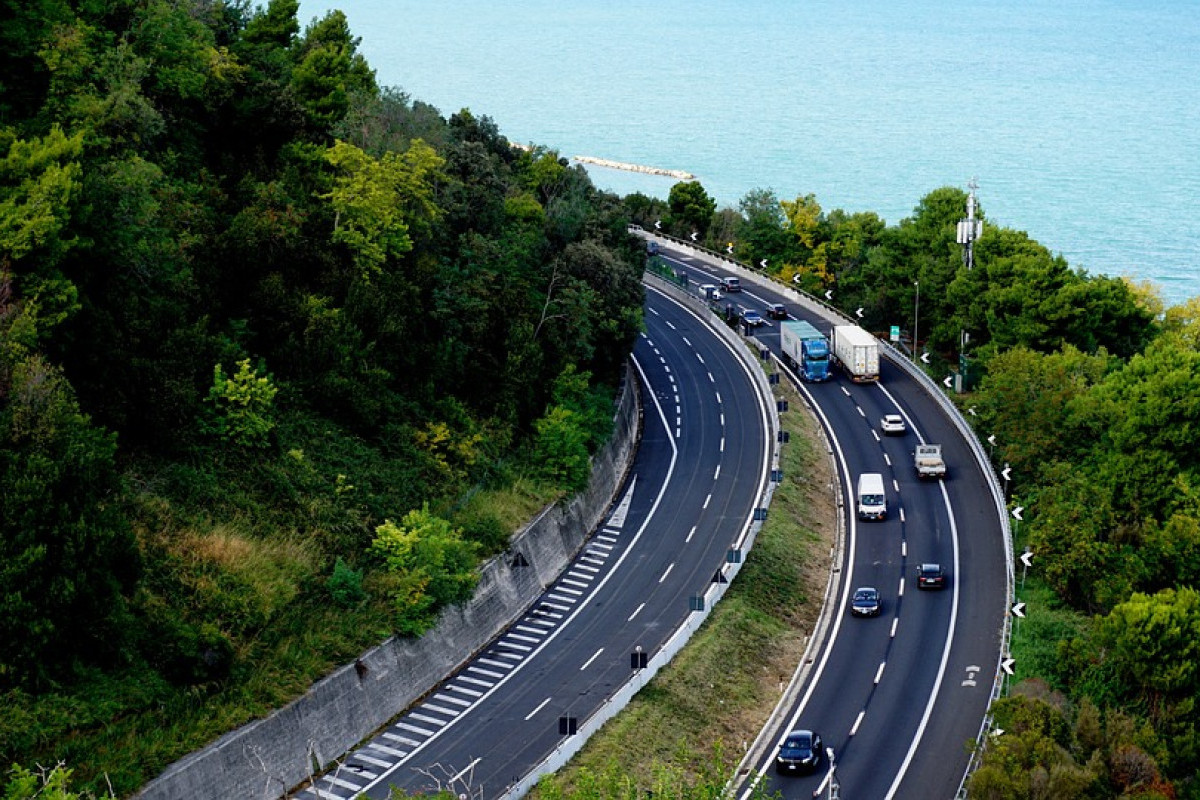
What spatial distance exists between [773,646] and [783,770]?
11273mm

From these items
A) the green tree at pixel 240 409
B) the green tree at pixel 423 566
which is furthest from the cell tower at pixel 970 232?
the green tree at pixel 240 409

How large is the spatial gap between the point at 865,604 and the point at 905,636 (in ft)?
8.64

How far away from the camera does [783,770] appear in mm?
55312

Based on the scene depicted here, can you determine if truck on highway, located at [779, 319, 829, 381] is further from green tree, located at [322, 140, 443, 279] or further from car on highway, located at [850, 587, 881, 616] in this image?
green tree, located at [322, 140, 443, 279]

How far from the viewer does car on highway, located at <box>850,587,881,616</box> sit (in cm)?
6862

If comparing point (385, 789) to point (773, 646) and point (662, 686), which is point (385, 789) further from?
point (773, 646)

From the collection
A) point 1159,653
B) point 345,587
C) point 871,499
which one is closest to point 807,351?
point 871,499

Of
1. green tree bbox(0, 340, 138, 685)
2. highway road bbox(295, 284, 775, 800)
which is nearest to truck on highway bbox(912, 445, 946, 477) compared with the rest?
highway road bbox(295, 284, 775, 800)

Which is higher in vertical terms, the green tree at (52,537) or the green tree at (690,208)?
the green tree at (690,208)

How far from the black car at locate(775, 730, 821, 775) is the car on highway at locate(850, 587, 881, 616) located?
1332cm

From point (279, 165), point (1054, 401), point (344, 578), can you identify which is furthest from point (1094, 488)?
point (279, 165)

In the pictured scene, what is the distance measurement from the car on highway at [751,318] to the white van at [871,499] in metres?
32.8

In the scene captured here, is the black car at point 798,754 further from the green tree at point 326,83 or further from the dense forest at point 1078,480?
the green tree at point 326,83

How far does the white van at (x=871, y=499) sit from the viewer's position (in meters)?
78.8
